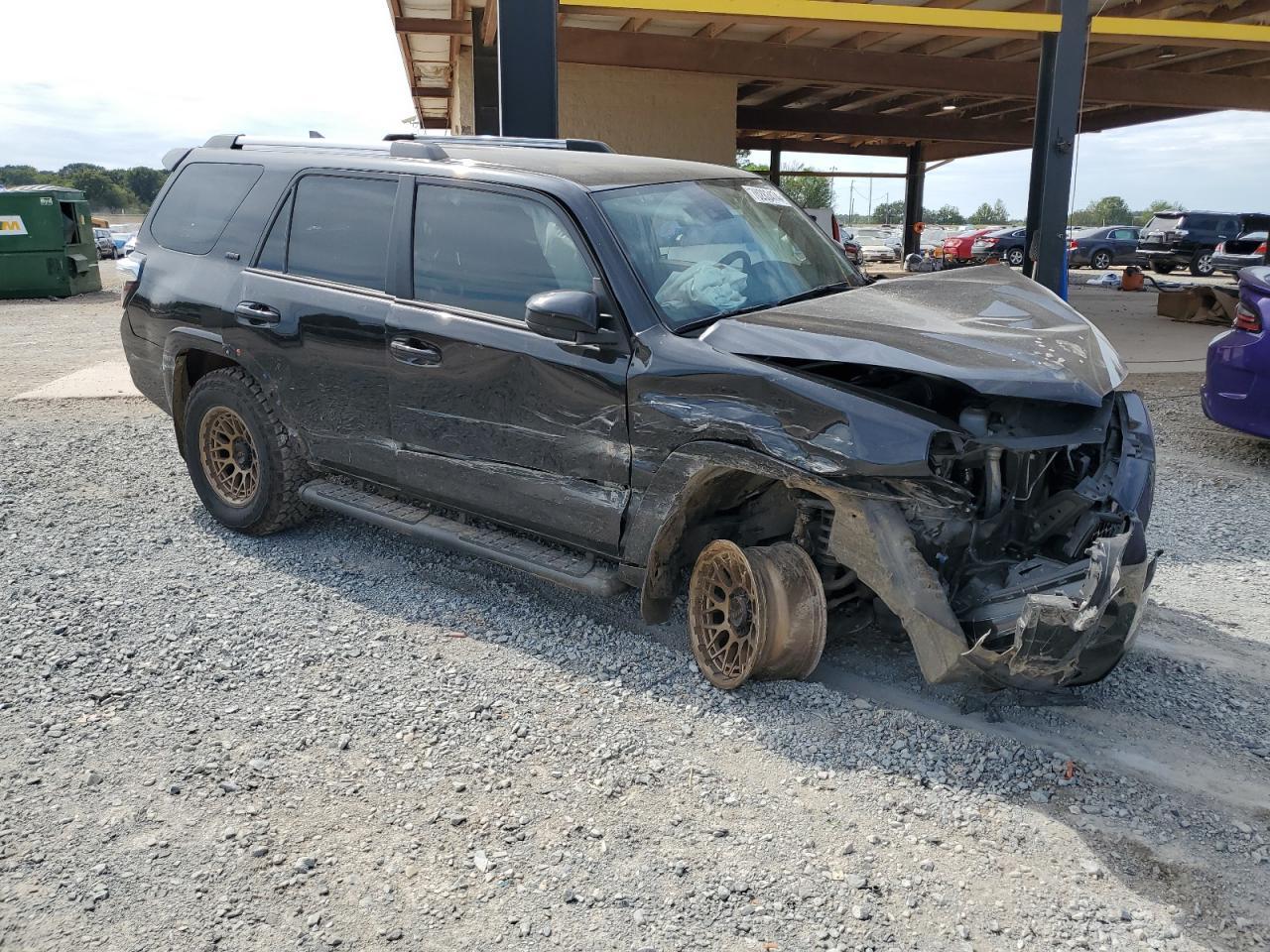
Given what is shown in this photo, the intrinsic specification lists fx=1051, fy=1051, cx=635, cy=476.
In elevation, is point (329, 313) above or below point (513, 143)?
below

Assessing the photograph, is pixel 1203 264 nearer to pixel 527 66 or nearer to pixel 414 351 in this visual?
Result: pixel 527 66

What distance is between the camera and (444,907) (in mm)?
2678

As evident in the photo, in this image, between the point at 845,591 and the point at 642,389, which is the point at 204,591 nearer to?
the point at 642,389

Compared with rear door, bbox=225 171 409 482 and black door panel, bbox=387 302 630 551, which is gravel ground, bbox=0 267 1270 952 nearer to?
black door panel, bbox=387 302 630 551

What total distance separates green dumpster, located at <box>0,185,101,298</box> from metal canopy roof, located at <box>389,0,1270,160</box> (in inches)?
255

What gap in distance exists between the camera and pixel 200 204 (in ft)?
17.8

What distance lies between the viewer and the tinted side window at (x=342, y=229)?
182 inches

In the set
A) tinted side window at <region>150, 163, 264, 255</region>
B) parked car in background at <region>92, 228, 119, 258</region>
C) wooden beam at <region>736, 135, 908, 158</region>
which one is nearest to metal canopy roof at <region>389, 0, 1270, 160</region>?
tinted side window at <region>150, 163, 264, 255</region>

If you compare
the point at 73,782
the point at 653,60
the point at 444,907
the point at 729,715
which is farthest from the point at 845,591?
the point at 653,60

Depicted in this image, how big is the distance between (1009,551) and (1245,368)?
3.99 m

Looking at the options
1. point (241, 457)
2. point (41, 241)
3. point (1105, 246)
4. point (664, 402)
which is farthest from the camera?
point (1105, 246)

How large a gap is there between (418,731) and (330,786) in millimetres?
388

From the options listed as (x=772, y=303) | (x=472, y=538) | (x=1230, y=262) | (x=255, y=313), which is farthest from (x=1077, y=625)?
(x=1230, y=262)

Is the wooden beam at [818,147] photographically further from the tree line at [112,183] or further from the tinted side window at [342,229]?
the tree line at [112,183]
